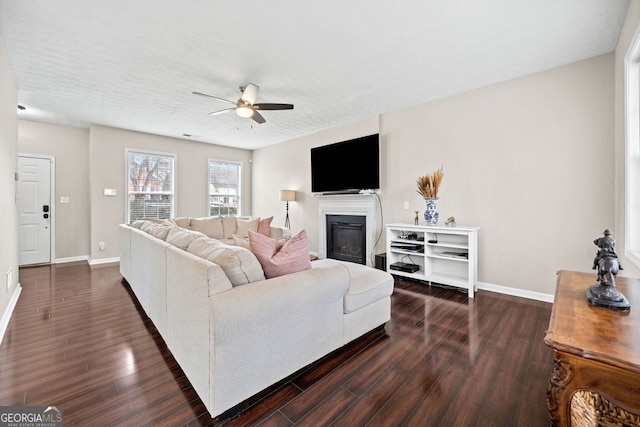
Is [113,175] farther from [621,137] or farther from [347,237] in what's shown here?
[621,137]

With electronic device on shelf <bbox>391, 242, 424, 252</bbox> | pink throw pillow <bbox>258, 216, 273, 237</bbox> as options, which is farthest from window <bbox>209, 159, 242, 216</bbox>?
electronic device on shelf <bbox>391, 242, 424, 252</bbox>

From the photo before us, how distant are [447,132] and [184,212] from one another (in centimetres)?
572

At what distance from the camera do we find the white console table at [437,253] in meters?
3.38

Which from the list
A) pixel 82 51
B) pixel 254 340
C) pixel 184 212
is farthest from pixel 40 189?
pixel 254 340

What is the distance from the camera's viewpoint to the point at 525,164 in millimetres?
3242

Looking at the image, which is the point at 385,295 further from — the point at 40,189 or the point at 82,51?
the point at 40,189

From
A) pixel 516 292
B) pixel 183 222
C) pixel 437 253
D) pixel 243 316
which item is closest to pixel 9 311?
pixel 183 222

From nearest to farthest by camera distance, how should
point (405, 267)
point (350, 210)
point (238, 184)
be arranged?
point (405, 267) < point (350, 210) < point (238, 184)

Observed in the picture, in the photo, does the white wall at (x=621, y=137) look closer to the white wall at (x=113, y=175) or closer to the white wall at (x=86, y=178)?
the white wall at (x=113, y=175)

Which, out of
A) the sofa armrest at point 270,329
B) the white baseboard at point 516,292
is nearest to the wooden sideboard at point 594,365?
the sofa armrest at point 270,329

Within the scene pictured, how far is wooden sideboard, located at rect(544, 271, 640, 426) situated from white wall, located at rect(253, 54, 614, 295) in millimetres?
2354

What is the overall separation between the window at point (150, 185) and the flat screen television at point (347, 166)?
3362 millimetres

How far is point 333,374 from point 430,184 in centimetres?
289

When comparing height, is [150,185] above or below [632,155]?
above
